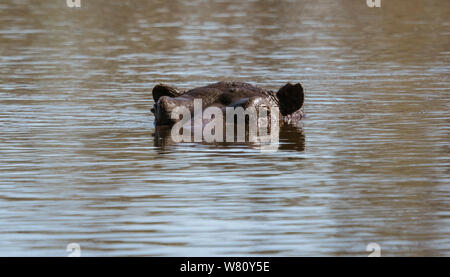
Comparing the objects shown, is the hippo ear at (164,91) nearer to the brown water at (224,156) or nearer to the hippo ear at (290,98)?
the brown water at (224,156)

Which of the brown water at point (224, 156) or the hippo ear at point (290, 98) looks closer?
the brown water at point (224, 156)

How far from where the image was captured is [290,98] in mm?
16984

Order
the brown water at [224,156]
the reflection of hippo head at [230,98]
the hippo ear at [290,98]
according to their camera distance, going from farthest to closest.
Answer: the hippo ear at [290,98]
the reflection of hippo head at [230,98]
the brown water at [224,156]

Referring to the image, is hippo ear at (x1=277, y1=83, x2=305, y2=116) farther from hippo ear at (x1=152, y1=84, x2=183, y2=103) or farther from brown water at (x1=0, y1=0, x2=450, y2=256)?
hippo ear at (x1=152, y1=84, x2=183, y2=103)

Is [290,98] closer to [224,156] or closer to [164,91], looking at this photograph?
[164,91]

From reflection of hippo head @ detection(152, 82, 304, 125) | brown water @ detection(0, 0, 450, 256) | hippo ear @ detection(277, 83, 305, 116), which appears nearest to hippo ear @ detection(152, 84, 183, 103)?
reflection of hippo head @ detection(152, 82, 304, 125)

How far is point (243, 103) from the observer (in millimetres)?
16047

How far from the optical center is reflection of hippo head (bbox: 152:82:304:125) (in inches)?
628

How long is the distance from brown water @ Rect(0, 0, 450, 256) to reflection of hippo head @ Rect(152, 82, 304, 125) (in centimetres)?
35

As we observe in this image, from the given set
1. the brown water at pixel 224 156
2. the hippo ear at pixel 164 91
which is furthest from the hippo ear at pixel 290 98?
the hippo ear at pixel 164 91

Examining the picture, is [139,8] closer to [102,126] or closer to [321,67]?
[321,67]

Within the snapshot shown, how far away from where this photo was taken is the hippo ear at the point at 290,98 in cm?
1681

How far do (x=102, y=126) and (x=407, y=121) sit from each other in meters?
4.29

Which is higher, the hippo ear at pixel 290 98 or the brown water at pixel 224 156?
the hippo ear at pixel 290 98
